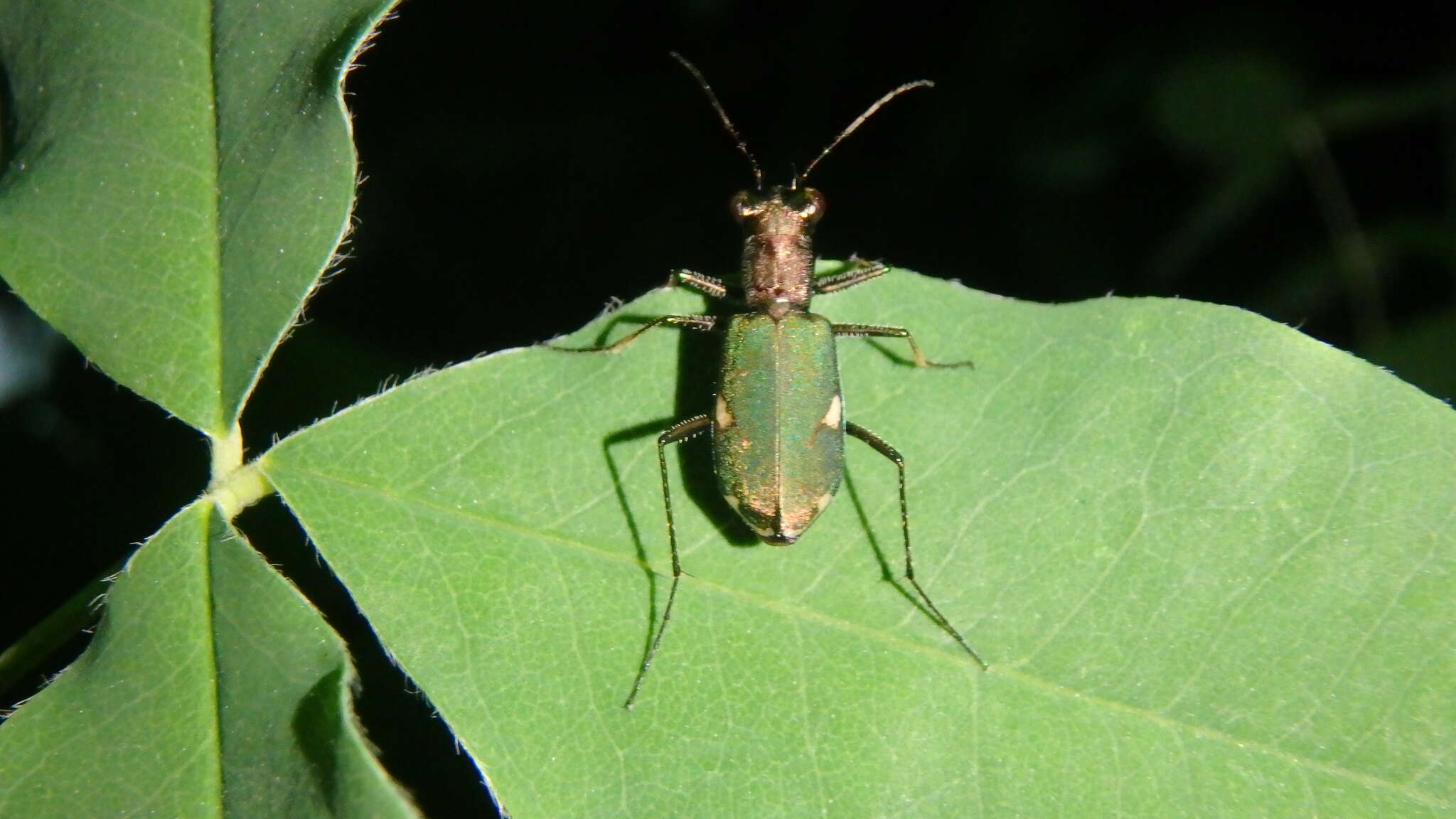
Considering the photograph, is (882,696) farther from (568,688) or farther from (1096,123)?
(1096,123)

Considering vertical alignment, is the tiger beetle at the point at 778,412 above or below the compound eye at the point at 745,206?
below

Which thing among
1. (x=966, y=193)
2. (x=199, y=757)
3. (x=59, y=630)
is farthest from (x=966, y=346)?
(x=966, y=193)

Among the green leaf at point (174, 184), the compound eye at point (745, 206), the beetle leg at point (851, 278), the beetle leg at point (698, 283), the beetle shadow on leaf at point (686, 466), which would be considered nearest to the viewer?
the green leaf at point (174, 184)

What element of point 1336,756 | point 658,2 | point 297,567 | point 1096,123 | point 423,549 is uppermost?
point 658,2

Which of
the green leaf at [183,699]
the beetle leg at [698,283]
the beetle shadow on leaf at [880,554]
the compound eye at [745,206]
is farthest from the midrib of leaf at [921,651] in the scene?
the compound eye at [745,206]

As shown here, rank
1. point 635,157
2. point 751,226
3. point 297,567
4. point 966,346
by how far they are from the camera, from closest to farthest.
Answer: point 966,346 → point 297,567 → point 751,226 → point 635,157

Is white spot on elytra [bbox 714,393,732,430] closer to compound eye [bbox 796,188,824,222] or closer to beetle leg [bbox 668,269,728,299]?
beetle leg [bbox 668,269,728,299]

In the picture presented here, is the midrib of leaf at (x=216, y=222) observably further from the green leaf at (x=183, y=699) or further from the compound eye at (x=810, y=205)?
the compound eye at (x=810, y=205)
